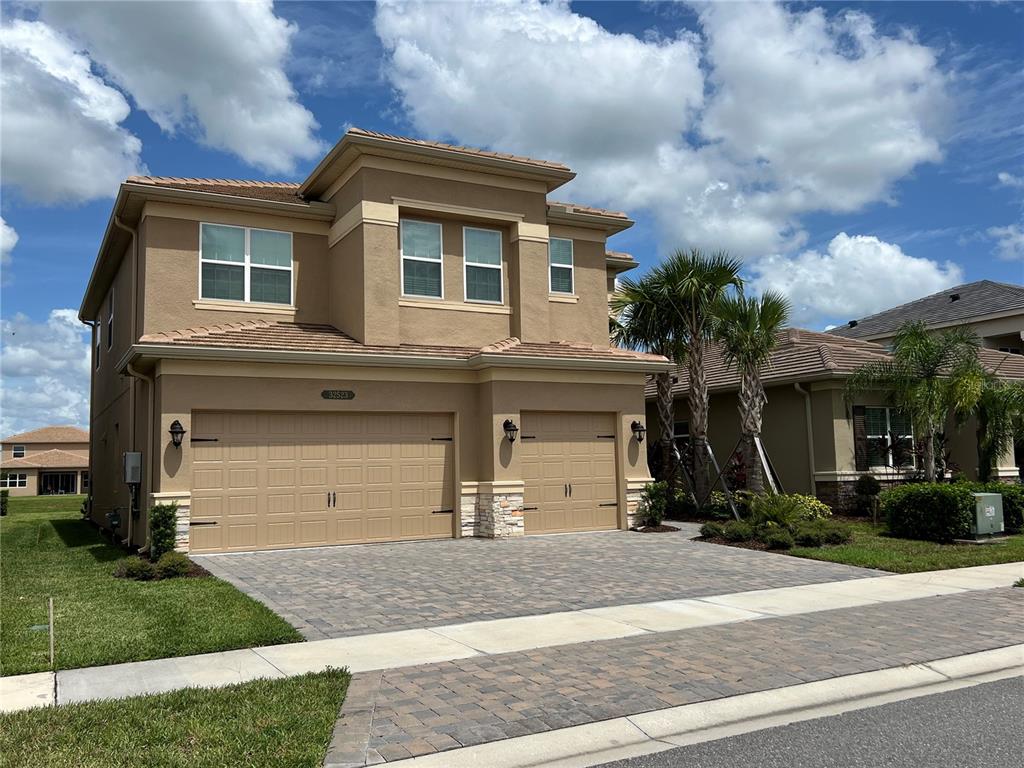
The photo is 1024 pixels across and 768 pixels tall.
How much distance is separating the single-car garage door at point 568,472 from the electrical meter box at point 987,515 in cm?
681

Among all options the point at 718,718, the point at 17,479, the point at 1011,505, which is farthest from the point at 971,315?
the point at 17,479

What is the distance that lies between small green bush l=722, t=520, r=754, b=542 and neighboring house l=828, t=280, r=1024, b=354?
60.5ft

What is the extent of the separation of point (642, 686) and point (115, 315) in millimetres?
18862

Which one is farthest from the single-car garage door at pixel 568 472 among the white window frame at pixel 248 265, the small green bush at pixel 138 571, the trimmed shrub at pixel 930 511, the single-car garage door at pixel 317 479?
the small green bush at pixel 138 571

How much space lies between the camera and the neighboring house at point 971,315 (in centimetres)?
3212

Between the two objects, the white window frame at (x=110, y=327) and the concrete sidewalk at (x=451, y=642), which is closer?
the concrete sidewalk at (x=451, y=642)

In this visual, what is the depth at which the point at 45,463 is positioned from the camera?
67062 mm

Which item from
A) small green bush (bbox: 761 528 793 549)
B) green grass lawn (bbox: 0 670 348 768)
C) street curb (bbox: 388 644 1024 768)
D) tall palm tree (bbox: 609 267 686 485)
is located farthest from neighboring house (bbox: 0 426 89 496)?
street curb (bbox: 388 644 1024 768)

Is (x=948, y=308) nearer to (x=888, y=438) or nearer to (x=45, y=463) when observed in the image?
(x=888, y=438)

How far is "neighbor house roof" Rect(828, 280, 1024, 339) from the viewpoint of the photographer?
3284 cm

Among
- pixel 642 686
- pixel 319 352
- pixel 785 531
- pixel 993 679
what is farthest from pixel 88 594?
pixel 785 531

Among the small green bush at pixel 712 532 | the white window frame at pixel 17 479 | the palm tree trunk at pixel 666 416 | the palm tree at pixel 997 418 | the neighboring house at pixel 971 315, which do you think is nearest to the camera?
the small green bush at pixel 712 532

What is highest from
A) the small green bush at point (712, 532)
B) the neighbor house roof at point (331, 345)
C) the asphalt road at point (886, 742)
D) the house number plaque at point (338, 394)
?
the neighbor house roof at point (331, 345)

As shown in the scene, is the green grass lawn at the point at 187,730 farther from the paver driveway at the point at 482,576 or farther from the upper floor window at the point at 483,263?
the upper floor window at the point at 483,263
